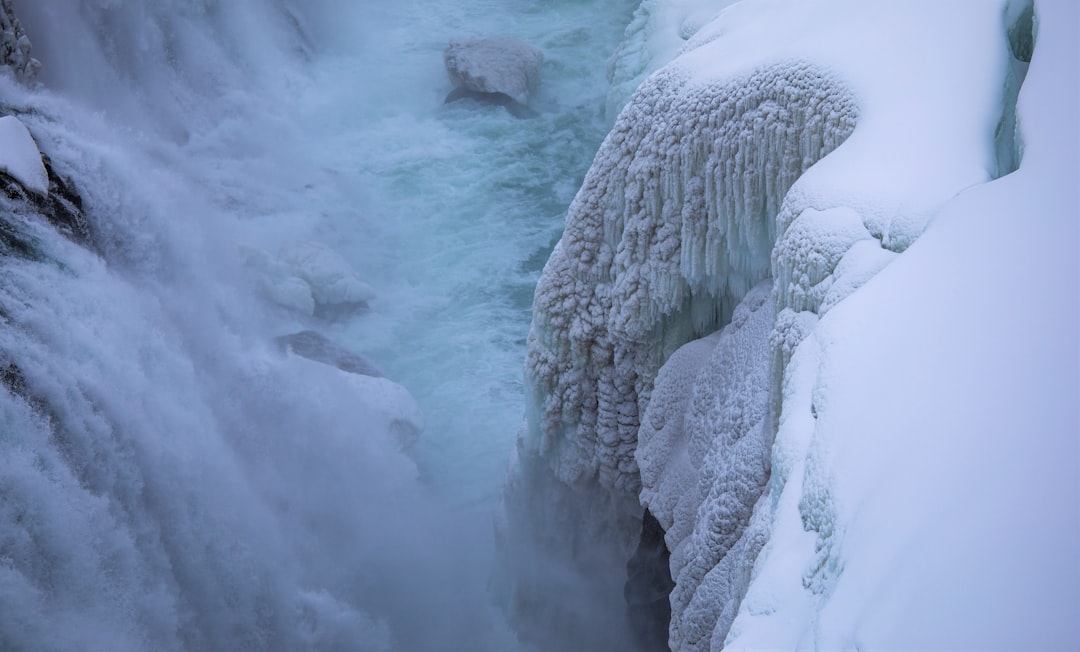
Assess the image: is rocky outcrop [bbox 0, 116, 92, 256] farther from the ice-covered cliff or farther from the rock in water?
the rock in water

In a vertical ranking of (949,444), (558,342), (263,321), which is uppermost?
(949,444)

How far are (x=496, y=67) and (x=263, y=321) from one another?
470 cm

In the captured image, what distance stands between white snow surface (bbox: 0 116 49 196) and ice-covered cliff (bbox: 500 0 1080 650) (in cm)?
353

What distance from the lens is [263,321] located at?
8.10 metres

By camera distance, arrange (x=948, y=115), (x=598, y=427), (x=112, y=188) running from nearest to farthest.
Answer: (x=948, y=115) < (x=598, y=427) < (x=112, y=188)

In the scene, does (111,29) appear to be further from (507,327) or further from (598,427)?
(598,427)

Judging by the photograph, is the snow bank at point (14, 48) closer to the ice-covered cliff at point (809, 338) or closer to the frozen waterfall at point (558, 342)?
the frozen waterfall at point (558, 342)

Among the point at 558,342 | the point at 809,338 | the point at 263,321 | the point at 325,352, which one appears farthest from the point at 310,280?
the point at 809,338

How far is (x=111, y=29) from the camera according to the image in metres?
9.90

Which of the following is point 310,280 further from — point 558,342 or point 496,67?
point 558,342

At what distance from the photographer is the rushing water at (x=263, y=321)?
15.8ft

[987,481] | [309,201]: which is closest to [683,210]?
[987,481]

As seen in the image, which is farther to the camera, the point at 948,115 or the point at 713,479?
the point at 713,479

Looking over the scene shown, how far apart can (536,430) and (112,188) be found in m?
4.08
